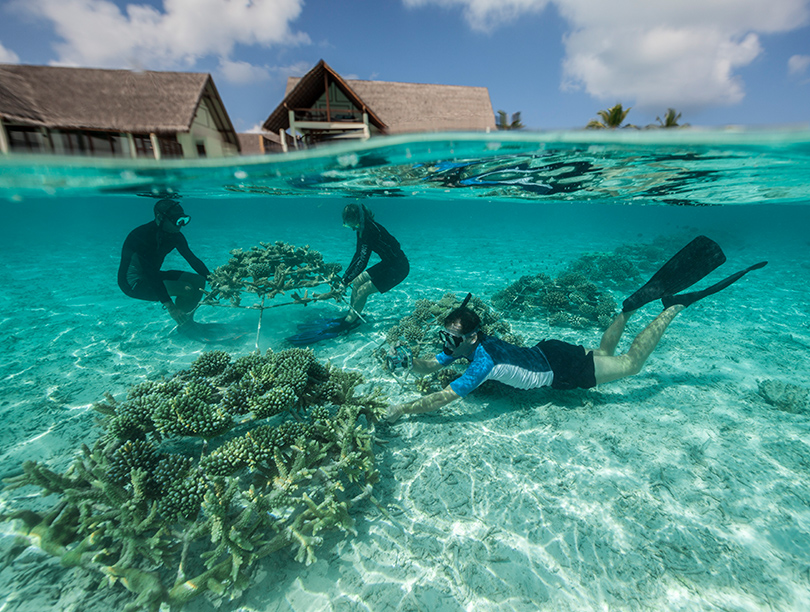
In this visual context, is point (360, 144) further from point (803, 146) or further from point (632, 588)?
point (803, 146)

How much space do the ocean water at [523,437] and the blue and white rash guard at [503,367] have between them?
80 cm

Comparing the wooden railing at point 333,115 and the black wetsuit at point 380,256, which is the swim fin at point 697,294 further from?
the wooden railing at point 333,115

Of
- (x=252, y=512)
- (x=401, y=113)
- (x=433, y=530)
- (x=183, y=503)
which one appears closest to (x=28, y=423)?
(x=183, y=503)

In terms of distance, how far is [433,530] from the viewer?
3510 millimetres

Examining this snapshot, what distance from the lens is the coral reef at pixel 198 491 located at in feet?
9.37

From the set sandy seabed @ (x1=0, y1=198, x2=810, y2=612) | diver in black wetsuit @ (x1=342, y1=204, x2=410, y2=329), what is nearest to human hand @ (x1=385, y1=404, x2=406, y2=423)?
sandy seabed @ (x1=0, y1=198, x2=810, y2=612)

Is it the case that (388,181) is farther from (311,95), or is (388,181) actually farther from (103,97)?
(103,97)

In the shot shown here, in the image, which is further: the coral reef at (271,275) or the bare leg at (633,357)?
the coral reef at (271,275)

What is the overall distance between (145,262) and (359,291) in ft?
17.6

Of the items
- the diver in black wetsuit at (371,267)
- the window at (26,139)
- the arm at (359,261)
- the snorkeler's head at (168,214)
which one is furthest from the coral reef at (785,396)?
the window at (26,139)

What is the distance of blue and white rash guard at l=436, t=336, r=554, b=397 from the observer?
14.9 ft

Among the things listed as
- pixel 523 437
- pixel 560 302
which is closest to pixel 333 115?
pixel 560 302

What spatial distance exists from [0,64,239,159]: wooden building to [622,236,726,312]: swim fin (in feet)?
38.6

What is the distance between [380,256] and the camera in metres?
8.66
